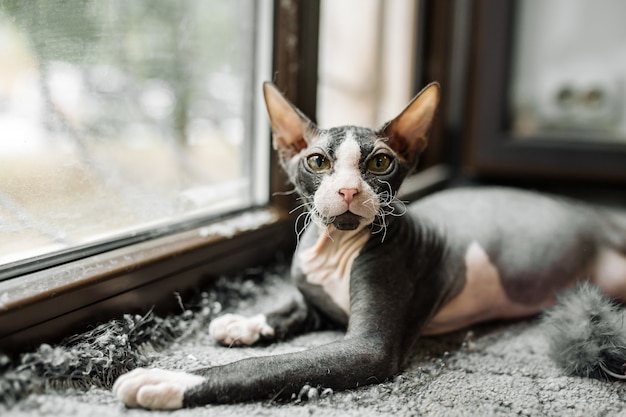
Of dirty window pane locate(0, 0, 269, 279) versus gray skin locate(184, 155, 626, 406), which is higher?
dirty window pane locate(0, 0, 269, 279)

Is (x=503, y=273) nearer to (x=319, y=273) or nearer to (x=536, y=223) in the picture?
(x=536, y=223)

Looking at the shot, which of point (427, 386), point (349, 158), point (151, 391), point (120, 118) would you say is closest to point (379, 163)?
point (349, 158)

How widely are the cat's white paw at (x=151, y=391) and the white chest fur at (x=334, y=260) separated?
0.96 ft

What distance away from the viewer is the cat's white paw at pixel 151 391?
69 centimetres

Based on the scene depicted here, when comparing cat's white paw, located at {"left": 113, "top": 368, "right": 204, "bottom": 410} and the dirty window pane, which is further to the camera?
the dirty window pane

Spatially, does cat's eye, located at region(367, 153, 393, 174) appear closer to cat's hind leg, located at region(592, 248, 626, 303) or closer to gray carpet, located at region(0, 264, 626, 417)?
gray carpet, located at region(0, 264, 626, 417)

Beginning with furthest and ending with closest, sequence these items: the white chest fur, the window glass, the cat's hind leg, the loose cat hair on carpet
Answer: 1. the window glass
2. the cat's hind leg
3. the white chest fur
4. the loose cat hair on carpet

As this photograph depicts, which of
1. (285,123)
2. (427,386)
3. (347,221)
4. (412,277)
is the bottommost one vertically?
(427,386)

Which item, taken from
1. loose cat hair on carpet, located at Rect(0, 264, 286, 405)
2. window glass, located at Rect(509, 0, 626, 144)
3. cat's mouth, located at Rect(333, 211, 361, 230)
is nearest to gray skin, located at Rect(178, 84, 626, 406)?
cat's mouth, located at Rect(333, 211, 361, 230)

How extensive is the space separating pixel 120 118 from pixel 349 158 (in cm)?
53

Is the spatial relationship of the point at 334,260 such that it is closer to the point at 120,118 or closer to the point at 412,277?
the point at 412,277

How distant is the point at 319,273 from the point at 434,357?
23 cm

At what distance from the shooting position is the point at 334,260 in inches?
36.6

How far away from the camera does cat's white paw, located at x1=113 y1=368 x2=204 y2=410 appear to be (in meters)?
0.69
